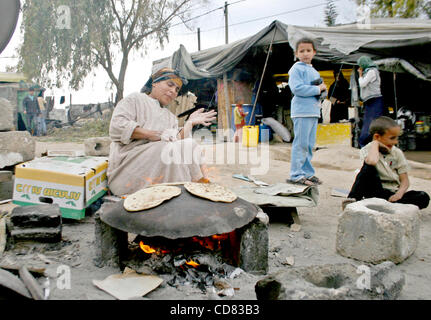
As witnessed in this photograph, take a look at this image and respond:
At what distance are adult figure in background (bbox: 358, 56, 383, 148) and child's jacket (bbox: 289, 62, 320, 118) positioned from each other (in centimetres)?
260

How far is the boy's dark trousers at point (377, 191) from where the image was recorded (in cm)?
303

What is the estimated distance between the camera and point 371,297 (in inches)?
59.3

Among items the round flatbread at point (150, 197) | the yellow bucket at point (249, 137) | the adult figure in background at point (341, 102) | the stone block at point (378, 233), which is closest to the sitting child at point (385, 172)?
the stone block at point (378, 233)

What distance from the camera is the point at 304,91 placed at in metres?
4.00

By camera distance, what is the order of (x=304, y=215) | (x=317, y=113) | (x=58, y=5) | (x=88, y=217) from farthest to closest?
(x=58, y=5), (x=317, y=113), (x=304, y=215), (x=88, y=217)

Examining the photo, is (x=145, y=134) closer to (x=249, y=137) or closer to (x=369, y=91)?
(x=369, y=91)

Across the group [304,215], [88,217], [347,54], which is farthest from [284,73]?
[88,217]

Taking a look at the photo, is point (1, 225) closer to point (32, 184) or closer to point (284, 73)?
point (32, 184)

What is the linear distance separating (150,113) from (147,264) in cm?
159

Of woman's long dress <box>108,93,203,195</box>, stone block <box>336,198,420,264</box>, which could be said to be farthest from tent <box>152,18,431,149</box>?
stone block <box>336,198,420,264</box>

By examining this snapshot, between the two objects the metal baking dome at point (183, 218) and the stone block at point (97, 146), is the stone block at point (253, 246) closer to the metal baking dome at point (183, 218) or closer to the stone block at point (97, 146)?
the metal baking dome at point (183, 218)

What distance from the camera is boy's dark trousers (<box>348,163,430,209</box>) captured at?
3.03 metres

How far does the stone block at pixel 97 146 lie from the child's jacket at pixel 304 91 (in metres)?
2.46

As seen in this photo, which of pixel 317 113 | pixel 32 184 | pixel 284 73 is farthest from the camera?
pixel 284 73
